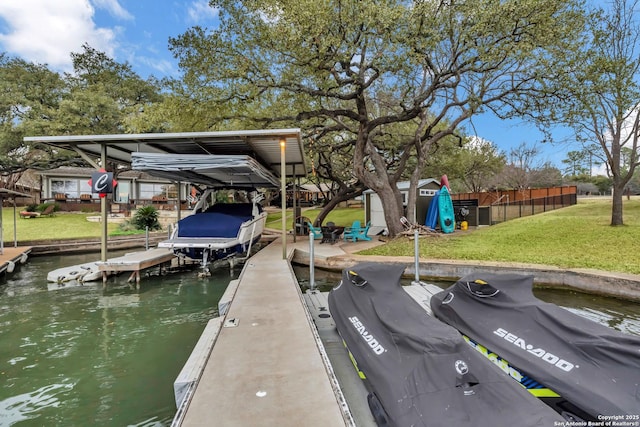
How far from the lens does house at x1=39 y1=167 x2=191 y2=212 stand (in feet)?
71.1

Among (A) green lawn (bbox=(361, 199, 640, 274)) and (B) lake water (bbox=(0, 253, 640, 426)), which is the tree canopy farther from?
(A) green lawn (bbox=(361, 199, 640, 274))

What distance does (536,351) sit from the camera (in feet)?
8.30

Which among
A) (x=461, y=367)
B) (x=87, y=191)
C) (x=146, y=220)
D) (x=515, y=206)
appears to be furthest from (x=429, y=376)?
(x=87, y=191)

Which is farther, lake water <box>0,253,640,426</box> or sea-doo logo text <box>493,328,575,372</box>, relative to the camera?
lake water <box>0,253,640,426</box>

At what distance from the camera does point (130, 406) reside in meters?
2.68

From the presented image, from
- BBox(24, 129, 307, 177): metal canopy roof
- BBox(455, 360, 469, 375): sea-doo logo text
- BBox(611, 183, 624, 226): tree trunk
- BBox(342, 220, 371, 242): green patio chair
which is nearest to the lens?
BBox(455, 360, 469, 375): sea-doo logo text

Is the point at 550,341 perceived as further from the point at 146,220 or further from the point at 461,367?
the point at 146,220

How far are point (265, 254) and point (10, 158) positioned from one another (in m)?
18.5

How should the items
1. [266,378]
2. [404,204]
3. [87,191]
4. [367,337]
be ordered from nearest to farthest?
[266,378] < [367,337] < [404,204] < [87,191]

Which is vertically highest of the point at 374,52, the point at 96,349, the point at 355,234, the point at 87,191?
the point at 374,52

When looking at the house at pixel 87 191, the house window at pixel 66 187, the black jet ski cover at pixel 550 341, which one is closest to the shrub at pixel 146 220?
the house at pixel 87 191

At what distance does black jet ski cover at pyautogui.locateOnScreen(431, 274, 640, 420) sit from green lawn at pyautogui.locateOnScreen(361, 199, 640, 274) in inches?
191

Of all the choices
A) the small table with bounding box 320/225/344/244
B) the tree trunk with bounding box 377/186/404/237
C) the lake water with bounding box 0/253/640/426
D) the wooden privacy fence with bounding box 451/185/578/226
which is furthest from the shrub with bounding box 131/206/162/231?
the wooden privacy fence with bounding box 451/185/578/226

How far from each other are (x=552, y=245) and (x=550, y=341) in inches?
291
